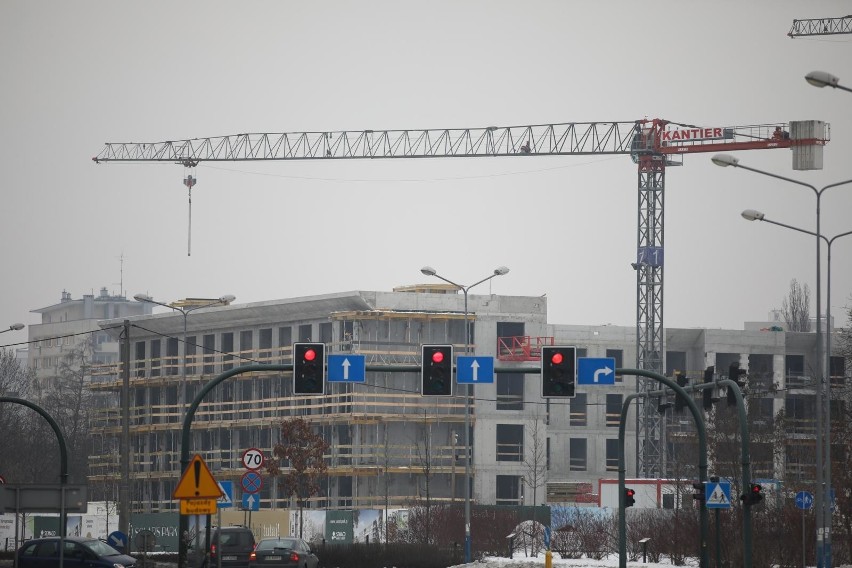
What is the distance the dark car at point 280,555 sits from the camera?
4409cm

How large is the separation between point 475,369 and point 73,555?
12.2 meters

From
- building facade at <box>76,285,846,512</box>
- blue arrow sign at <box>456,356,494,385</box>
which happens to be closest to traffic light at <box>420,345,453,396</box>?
blue arrow sign at <box>456,356,494,385</box>

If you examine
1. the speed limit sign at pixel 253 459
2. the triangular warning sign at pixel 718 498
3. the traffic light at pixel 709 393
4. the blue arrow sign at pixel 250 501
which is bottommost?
the blue arrow sign at pixel 250 501

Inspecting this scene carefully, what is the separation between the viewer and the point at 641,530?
6325cm

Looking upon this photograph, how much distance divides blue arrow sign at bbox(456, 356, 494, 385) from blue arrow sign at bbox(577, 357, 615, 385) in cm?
248

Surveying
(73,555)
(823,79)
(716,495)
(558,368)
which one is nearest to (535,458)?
(73,555)

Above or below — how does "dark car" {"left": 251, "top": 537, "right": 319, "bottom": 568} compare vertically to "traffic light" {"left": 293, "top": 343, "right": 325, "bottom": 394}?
below

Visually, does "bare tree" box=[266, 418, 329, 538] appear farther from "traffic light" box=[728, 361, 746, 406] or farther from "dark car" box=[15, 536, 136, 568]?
"traffic light" box=[728, 361, 746, 406]

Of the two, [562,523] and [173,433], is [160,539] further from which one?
[173,433]

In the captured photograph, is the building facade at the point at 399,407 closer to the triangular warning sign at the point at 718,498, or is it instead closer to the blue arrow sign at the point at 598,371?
the blue arrow sign at the point at 598,371

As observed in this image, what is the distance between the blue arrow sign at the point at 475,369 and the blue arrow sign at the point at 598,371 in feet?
8.14

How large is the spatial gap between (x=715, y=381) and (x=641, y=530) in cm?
2490

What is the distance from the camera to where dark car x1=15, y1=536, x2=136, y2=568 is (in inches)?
1672

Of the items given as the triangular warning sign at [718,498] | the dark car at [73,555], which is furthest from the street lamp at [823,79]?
the dark car at [73,555]
